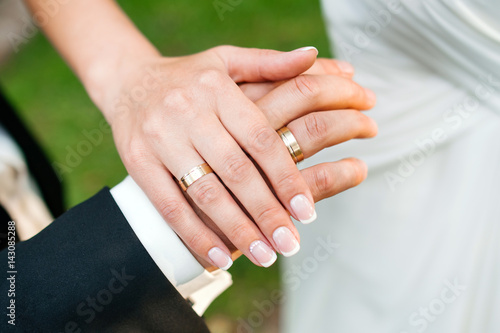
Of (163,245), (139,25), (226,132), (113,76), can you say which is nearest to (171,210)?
(163,245)

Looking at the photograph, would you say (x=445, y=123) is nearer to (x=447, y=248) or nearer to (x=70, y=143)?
(x=447, y=248)

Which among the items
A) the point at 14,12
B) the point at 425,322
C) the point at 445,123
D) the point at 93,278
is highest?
the point at 14,12

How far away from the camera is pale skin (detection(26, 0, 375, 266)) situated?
93 cm

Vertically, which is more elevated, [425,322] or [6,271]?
[6,271]

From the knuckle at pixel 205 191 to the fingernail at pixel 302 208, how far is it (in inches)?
6.1

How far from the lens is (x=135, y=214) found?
0.96 meters

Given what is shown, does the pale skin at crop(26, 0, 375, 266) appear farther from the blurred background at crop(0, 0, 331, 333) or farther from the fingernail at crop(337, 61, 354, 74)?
the blurred background at crop(0, 0, 331, 333)

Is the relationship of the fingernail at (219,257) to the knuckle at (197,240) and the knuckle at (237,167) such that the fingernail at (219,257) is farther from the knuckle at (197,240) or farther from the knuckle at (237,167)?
the knuckle at (237,167)

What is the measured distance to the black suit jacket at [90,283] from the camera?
848mm

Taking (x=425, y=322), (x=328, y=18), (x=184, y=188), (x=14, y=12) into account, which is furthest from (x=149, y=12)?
(x=425, y=322)

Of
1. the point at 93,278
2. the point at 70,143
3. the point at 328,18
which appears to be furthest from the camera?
the point at 70,143

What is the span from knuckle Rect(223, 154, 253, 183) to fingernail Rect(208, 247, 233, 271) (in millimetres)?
153

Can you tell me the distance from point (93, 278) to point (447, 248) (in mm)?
804

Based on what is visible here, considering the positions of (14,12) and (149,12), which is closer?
(14,12)
